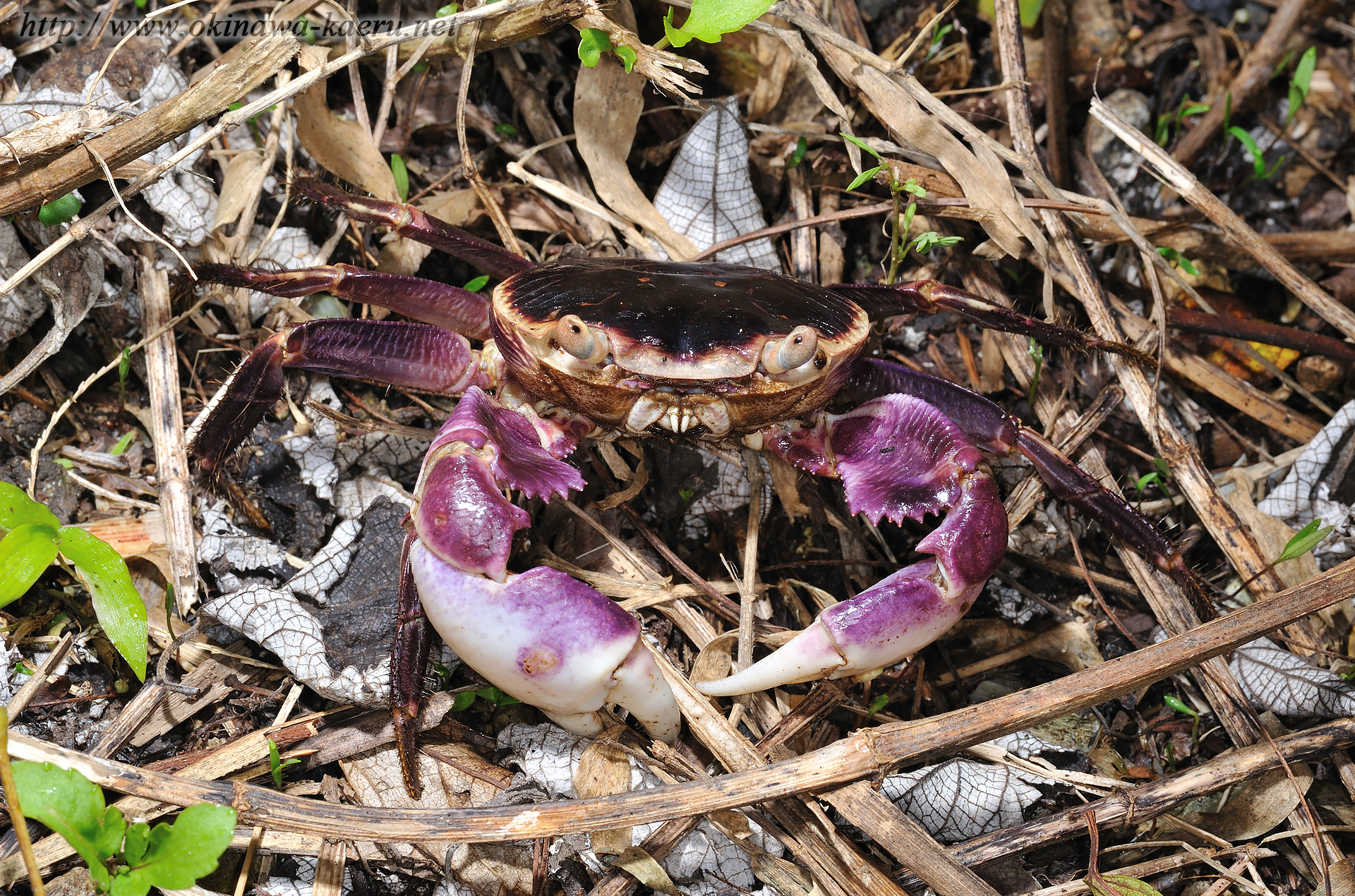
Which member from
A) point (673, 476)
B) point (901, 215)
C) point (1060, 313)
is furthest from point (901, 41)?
point (673, 476)

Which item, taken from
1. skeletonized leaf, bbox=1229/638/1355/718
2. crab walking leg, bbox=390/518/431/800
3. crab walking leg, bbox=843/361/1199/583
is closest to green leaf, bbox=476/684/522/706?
crab walking leg, bbox=390/518/431/800

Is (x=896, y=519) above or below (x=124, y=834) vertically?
above

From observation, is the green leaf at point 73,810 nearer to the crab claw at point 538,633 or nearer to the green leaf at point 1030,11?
the crab claw at point 538,633

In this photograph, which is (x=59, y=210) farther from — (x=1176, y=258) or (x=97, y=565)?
(x=1176, y=258)

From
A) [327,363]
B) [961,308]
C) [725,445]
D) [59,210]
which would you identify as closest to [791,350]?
[725,445]

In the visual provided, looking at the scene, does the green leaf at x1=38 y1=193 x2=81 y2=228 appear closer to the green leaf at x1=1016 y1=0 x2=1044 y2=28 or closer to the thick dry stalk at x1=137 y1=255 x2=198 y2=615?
the thick dry stalk at x1=137 y1=255 x2=198 y2=615

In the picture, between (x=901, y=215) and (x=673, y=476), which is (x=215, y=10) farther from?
(x=901, y=215)
